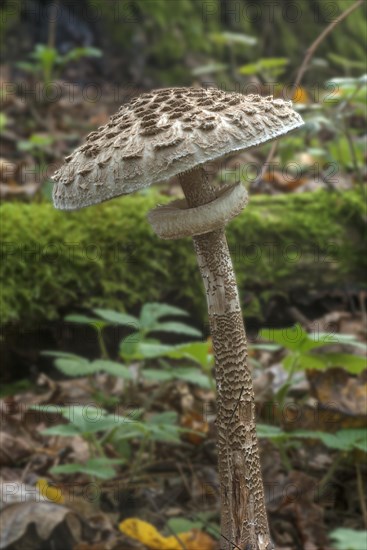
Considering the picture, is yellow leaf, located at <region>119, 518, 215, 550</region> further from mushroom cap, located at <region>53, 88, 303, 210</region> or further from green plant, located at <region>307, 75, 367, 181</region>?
green plant, located at <region>307, 75, 367, 181</region>

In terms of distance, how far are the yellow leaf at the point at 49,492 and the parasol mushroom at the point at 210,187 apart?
2.81ft

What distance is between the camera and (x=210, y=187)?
2168 millimetres

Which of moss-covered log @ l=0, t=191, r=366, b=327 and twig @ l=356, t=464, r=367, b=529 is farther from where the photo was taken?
moss-covered log @ l=0, t=191, r=366, b=327

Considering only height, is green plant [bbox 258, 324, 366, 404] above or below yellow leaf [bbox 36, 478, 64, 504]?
above

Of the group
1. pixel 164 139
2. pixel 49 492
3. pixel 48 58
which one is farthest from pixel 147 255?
pixel 48 58

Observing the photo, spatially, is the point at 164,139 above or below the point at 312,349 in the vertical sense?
above

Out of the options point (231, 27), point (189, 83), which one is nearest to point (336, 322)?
point (189, 83)

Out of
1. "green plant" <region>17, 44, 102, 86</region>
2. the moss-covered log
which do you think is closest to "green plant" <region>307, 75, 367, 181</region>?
the moss-covered log

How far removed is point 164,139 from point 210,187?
425 mm

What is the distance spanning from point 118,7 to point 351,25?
2907 millimetres

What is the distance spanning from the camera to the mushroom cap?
175 cm

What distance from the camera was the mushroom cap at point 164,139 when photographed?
5.73ft

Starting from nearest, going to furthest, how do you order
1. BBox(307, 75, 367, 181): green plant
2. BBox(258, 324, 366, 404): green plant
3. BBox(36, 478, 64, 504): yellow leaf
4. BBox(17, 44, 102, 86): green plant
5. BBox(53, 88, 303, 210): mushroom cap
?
BBox(53, 88, 303, 210): mushroom cap → BBox(258, 324, 366, 404): green plant → BBox(36, 478, 64, 504): yellow leaf → BBox(307, 75, 367, 181): green plant → BBox(17, 44, 102, 86): green plant

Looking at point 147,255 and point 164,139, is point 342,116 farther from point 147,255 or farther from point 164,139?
point 164,139
